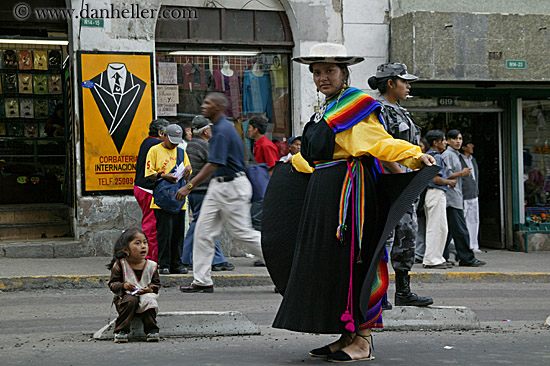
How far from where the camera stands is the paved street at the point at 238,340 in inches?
213

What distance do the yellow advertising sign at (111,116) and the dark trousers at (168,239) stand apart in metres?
2.01

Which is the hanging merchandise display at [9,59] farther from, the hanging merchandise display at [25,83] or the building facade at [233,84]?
the hanging merchandise display at [25,83]

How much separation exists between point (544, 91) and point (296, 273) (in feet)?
35.4

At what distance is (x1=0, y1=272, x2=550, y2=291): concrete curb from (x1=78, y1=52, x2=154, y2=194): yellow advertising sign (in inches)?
94.0

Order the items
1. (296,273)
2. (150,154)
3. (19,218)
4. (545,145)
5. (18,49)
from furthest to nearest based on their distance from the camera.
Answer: (545,145)
(18,49)
(19,218)
(150,154)
(296,273)

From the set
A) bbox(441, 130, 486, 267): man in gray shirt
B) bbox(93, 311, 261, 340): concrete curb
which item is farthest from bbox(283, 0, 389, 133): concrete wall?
bbox(93, 311, 261, 340): concrete curb

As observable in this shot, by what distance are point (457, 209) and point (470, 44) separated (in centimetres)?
292

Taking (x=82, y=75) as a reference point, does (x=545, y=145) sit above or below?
below

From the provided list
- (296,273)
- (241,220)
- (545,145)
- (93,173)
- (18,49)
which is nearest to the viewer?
(296,273)

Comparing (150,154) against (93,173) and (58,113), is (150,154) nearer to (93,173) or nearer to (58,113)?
(93,173)

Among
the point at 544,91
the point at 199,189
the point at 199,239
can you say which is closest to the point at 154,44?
the point at 199,189

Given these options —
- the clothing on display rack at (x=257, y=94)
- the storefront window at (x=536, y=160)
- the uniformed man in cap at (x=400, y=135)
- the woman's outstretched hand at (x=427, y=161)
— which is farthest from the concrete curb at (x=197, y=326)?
the storefront window at (x=536, y=160)

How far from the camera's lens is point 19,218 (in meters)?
13.1

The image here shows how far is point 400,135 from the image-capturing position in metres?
6.48
